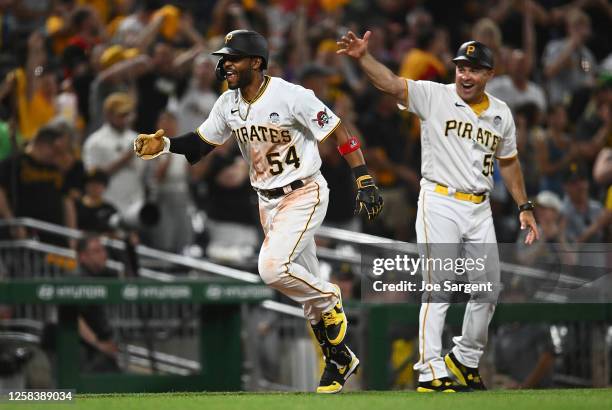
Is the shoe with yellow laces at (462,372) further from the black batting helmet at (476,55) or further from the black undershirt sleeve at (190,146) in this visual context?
the black undershirt sleeve at (190,146)

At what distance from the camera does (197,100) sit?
38.4ft

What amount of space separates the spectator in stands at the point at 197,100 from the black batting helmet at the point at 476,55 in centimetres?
470

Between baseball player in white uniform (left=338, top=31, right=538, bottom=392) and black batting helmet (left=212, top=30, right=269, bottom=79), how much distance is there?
0.62 m

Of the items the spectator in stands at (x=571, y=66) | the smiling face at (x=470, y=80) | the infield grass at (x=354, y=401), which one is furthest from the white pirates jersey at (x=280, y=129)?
the spectator in stands at (x=571, y=66)

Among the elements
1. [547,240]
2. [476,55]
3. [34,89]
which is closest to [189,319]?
[34,89]

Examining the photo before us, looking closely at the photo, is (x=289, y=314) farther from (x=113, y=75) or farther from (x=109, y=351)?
(x=113, y=75)

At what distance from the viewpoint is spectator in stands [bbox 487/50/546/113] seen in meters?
12.1

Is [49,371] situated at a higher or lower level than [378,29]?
lower

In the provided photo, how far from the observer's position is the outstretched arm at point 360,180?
6.77m

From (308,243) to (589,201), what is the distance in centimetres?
472

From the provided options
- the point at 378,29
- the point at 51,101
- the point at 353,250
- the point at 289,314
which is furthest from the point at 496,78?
the point at 51,101

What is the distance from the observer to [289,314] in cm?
1023

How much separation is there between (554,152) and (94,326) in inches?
198

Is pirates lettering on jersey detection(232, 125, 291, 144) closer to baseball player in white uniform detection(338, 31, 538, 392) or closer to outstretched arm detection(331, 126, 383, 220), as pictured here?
outstretched arm detection(331, 126, 383, 220)
